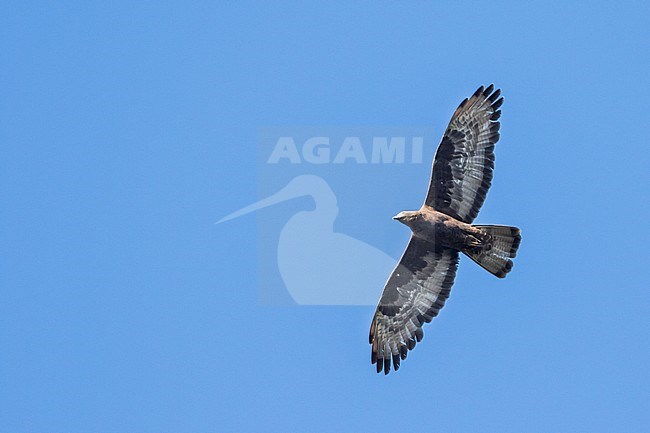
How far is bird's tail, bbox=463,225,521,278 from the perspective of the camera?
21094mm

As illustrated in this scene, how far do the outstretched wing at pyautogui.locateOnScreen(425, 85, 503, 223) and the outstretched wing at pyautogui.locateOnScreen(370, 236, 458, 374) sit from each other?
0.86 meters

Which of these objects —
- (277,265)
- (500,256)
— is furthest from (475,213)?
(277,265)

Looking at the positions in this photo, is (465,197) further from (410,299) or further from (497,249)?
(410,299)

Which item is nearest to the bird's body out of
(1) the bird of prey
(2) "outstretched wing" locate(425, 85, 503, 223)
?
(1) the bird of prey

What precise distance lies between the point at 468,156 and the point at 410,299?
2.64 meters

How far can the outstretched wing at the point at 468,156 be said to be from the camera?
21281 millimetres

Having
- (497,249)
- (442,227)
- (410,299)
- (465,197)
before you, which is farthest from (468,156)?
(410,299)

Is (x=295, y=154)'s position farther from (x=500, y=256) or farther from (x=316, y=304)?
(x=500, y=256)

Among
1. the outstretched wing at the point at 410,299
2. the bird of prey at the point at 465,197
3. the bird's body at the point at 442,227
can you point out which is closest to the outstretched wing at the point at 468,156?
the bird of prey at the point at 465,197

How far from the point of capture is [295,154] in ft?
75.8

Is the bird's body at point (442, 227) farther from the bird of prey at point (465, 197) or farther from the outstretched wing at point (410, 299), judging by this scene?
the outstretched wing at point (410, 299)

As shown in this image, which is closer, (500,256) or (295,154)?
(500,256)

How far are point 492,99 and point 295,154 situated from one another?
3665mm

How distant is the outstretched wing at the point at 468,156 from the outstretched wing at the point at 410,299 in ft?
2.82
